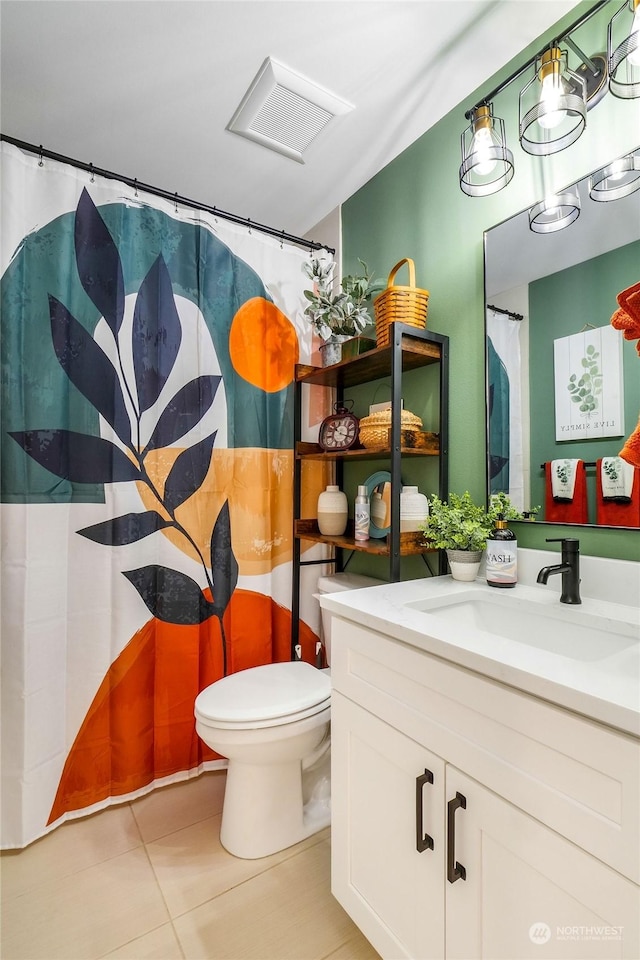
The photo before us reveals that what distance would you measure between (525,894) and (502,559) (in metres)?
0.73

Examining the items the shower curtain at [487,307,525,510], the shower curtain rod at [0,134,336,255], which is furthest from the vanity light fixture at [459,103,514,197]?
the shower curtain rod at [0,134,336,255]

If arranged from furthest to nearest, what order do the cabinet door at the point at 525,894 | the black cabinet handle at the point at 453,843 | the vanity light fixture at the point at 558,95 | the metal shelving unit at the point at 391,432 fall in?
the metal shelving unit at the point at 391,432
the vanity light fixture at the point at 558,95
the black cabinet handle at the point at 453,843
the cabinet door at the point at 525,894

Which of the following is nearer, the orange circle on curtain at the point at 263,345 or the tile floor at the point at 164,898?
the tile floor at the point at 164,898

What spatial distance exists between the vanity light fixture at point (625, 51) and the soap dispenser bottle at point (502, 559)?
1060 millimetres

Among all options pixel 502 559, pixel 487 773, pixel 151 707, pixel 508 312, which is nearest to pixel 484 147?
pixel 508 312

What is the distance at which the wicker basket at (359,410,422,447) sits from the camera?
5.10ft

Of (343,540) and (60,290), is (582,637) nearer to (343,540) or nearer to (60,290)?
(343,540)

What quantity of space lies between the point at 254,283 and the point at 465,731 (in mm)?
1792

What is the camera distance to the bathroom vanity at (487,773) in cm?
62

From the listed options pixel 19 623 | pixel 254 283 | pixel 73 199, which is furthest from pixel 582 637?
pixel 73 199

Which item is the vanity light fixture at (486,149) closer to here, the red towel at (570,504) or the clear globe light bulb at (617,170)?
the clear globe light bulb at (617,170)

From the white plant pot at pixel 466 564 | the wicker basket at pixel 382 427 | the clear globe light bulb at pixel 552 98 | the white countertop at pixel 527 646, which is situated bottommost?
the white countertop at pixel 527 646

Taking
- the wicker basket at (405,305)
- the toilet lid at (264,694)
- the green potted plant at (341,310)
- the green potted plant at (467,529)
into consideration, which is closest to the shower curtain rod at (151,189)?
the green potted plant at (341,310)

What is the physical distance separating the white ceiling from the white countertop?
5.20 ft
